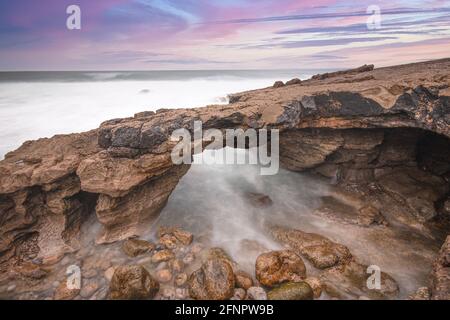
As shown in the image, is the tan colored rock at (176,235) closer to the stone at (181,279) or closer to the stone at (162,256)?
the stone at (162,256)

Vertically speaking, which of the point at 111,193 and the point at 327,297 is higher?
the point at 111,193

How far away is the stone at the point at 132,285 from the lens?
4.96 meters

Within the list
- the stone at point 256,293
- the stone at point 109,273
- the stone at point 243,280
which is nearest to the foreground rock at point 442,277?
the stone at point 256,293

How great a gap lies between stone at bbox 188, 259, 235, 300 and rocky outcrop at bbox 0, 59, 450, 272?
2089 mm

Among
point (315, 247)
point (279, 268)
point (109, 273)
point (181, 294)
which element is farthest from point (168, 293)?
point (315, 247)

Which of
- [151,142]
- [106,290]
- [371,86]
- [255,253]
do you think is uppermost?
[371,86]

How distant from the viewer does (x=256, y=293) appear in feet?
16.3

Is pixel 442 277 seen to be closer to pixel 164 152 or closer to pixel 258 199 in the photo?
pixel 258 199

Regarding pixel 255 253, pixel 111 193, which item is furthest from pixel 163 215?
pixel 255 253

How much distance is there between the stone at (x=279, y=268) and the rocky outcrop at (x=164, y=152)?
633 mm

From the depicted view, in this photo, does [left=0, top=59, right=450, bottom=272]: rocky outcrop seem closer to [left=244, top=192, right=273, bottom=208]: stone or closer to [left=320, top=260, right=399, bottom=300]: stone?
[left=320, top=260, right=399, bottom=300]: stone

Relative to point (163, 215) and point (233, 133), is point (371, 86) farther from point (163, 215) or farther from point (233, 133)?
point (163, 215)
